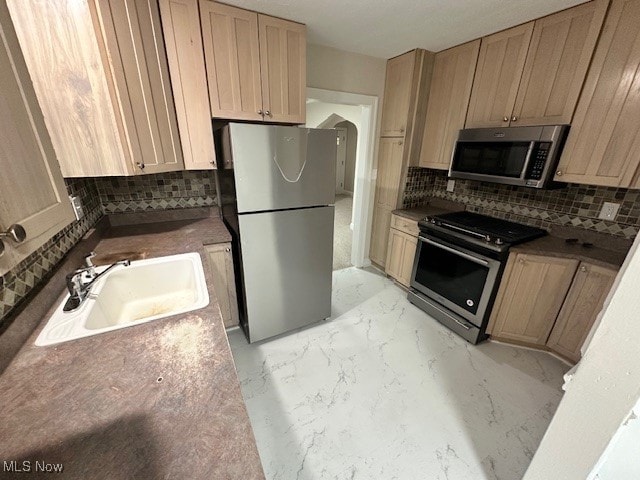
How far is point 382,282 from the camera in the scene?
2943 mm

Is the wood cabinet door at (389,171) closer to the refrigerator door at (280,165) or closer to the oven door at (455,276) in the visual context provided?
the oven door at (455,276)

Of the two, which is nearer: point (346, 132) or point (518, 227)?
point (518, 227)

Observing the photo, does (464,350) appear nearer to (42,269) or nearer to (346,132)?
(42,269)

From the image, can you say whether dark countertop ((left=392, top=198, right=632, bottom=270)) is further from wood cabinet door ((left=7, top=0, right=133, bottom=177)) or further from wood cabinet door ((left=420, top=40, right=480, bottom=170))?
wood cabinet door ((left=7, top=0, right=133, bottom=177))

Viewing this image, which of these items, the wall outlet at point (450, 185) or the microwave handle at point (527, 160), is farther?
the wall outlet at point (450, 185)

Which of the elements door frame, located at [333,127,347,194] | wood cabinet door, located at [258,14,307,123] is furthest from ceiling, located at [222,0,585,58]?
door frame, located at [333,127,347,194]

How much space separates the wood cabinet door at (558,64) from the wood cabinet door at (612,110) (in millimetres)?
48

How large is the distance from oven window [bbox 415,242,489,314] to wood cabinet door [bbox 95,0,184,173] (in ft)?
7.09

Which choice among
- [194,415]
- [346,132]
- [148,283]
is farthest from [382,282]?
[346,132]

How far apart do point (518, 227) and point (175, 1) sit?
2877 millimetres

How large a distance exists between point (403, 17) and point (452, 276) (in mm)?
1940

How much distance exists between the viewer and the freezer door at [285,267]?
68.9 inches

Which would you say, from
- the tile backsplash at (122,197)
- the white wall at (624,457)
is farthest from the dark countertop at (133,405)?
the white wall at (624,457)

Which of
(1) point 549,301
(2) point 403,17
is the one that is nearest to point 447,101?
(2) point 403,17
